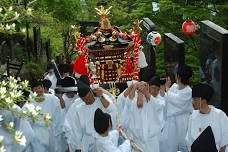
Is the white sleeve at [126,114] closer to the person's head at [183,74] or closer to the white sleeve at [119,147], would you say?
the person's head at [183,74]

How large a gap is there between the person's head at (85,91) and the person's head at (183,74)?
5.44 feet

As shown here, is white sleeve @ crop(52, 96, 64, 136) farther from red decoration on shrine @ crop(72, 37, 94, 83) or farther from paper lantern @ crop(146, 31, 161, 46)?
paper lantern @ crop(146, 31, 161, 46)

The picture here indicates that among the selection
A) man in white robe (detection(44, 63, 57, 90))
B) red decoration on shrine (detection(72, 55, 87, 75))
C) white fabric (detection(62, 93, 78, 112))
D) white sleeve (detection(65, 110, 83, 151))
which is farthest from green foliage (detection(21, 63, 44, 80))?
white sleeve (detection(65, 110, 83, 151))

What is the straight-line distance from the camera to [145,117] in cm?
886

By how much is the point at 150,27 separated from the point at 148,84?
3.37 m

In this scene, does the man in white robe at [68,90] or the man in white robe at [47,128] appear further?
the man in white robe at [68,90]

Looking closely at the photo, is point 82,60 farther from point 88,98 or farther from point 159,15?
point 159,15

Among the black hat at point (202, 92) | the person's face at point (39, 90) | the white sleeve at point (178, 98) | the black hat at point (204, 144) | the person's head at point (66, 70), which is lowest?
the white sleeve at point (178, 98)

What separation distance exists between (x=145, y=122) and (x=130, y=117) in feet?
0.91

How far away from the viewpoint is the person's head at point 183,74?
8914 millimetres

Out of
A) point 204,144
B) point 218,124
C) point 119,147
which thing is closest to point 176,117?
point 218,124

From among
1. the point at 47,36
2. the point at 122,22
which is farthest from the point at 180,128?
the point at 47,36

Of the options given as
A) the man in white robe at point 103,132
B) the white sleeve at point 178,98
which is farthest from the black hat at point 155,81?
the man in white robe at point 103,132

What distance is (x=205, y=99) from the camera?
7.32 metres
